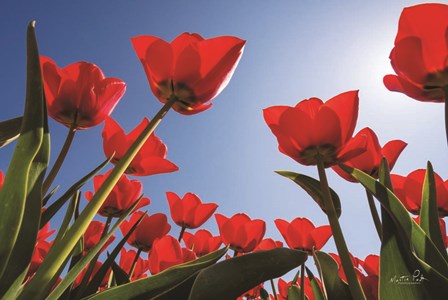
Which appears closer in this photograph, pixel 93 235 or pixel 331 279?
pixel 331 279

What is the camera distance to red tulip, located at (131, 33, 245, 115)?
84 cm

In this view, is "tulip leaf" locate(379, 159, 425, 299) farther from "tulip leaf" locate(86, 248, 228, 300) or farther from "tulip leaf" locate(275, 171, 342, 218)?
"tulip leaf" locate(86, 248, 228, 300)

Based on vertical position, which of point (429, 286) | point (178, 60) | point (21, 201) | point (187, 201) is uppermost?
point (178, 60)

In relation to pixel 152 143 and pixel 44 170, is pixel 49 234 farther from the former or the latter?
pixel 44 170

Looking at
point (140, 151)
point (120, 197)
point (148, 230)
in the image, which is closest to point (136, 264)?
point (148, 230)

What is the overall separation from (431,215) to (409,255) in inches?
6.0

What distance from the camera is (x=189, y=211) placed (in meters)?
1.74

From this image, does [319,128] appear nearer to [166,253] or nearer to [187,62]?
[187,62]

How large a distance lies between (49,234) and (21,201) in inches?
35.2

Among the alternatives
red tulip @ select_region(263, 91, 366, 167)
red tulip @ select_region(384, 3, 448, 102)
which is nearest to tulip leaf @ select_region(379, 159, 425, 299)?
red tulip @ select_region(263, 91, 366, 167)

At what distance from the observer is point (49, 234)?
1.35 metres

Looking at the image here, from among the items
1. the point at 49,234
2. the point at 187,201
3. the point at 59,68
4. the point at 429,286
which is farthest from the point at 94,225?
the point at 429,286

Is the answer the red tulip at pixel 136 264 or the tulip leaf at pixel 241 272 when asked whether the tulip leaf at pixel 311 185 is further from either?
the red tulip at pixel 136 264

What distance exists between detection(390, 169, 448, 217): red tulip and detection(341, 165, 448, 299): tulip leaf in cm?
51
